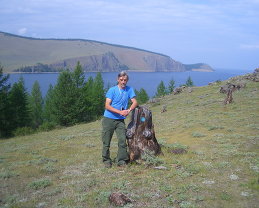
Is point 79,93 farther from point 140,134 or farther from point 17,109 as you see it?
point 140,134

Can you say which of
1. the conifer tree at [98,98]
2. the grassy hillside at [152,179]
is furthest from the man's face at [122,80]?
the conifer tree at [98,98]

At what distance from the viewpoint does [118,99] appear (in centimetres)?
965

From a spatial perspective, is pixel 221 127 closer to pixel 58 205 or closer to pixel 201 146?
pixel 201 146

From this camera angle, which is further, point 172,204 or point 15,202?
point 15,202

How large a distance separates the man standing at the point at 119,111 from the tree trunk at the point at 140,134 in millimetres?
435

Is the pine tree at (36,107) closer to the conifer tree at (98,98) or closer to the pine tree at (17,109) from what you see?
the conifer tree at (98,98)

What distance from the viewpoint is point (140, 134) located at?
1055cm

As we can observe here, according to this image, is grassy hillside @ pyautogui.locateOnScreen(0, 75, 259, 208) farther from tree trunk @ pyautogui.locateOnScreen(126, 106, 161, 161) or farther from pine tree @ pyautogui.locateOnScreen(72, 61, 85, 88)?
pine tree @ pyautogui.locateOnScreen(72, 61, 85, 88)

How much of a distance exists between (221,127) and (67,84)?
39742 millimetres

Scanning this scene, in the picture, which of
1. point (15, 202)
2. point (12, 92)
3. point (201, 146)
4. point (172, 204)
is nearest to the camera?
point (172, 204)

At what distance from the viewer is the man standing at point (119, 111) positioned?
31.3 ft

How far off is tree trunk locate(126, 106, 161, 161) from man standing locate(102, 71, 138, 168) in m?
0.43

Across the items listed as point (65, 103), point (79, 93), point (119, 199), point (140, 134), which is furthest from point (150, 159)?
point (79, 93)

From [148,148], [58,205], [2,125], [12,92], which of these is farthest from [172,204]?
[12,92]
